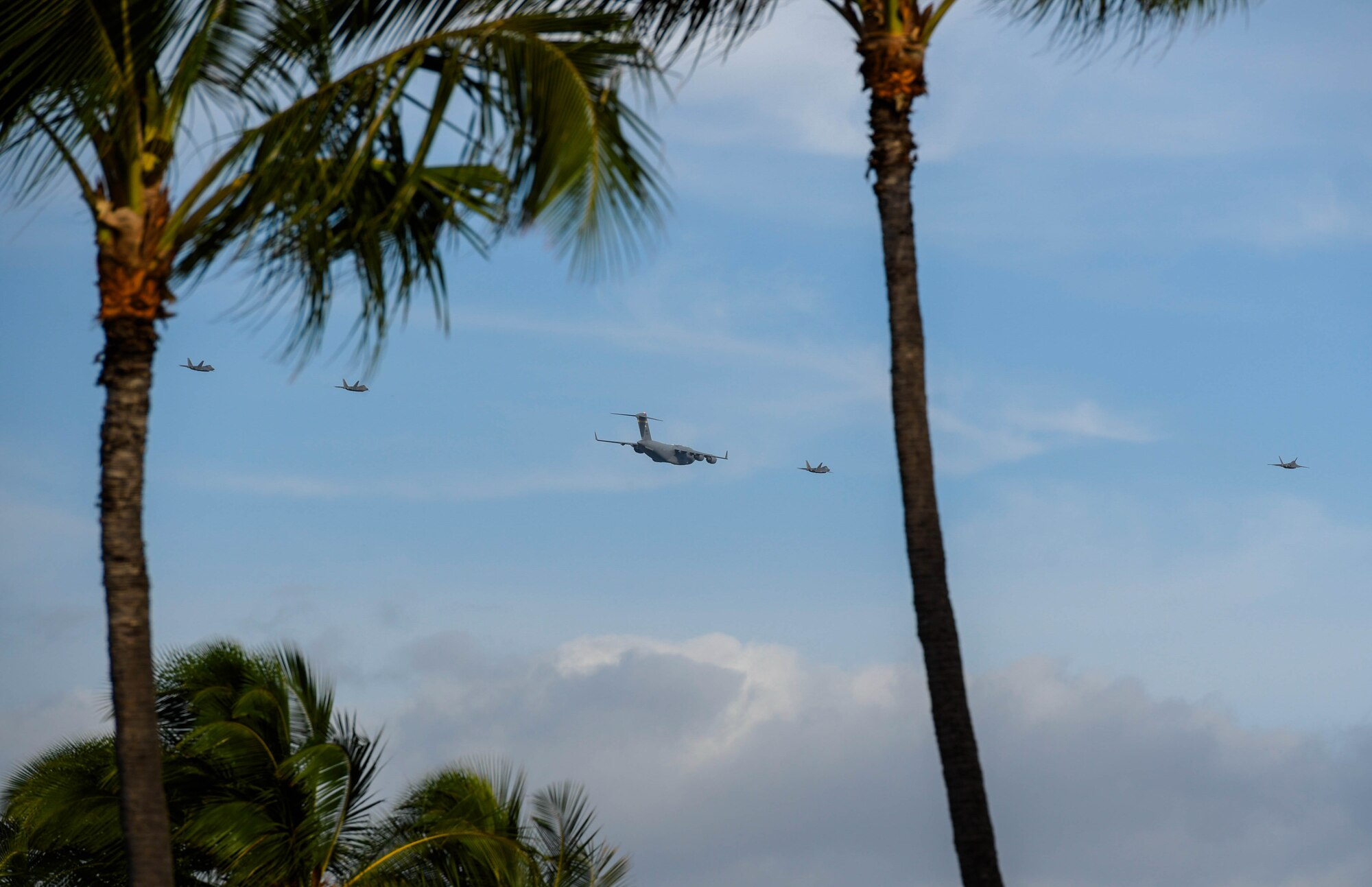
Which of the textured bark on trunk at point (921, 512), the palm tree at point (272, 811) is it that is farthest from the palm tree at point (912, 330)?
the palm tree at point (272, 811)

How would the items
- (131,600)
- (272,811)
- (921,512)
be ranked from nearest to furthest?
1. (131,600)
2. (921,512)
3. (272,811)

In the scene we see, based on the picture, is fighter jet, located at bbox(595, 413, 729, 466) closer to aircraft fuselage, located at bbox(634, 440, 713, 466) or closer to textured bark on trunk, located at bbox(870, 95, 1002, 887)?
aircraft fuselage, located at bbox(634, 440, 713, 466)

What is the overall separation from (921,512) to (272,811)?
38.5 feet

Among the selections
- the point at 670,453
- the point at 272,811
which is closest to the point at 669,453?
the point at 670,453

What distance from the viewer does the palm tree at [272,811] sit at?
20.0 metres

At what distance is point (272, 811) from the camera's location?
65.9 feet

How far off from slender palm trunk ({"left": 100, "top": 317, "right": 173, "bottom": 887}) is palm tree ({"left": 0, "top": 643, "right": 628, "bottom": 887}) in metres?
9.01

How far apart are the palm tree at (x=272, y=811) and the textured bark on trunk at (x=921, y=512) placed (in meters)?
10.7

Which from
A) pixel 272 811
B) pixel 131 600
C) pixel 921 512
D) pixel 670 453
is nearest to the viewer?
pixel 131 600

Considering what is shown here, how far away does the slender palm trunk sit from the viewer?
11031mm

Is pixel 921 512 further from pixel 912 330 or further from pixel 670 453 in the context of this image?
pixel 670 453

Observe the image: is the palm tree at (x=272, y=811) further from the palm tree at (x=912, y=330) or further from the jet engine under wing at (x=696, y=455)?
the jet engine under wing at (x=696, y=455)

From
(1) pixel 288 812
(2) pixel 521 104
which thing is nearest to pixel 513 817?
(1) pixel 288 812

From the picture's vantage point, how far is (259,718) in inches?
818
